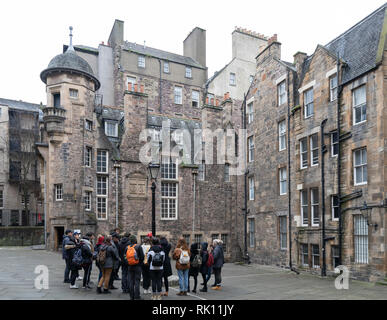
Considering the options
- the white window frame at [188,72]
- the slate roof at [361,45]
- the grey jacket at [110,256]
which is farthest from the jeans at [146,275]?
the white window frame at [188,72]

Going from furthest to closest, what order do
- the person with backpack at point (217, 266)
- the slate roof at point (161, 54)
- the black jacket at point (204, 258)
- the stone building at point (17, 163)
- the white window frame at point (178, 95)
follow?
1. the stone building at point (17, 163)
2. the white window frame at point (178, 95)
3. the slate roof at point (161, 54)
4. the person with backpack at point (217, 266)
5. the black jacket at point (204, 258)

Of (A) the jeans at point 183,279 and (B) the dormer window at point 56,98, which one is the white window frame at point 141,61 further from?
(A) the jeans at point 183,279

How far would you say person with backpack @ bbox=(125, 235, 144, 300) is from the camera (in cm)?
1070

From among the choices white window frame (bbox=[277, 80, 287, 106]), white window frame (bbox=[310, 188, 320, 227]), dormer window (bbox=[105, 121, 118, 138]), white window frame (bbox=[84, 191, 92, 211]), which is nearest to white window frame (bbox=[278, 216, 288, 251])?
white window frame (bbox=[310, 188, 320, 227])

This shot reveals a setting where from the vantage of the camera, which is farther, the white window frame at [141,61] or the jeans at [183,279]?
the white window frame at [141,61]

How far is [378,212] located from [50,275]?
12.9m

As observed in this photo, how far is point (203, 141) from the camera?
3119cm

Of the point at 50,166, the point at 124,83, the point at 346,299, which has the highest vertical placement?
the point at 124,83

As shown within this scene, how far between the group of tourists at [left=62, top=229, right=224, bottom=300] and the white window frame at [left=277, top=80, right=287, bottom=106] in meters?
11.6

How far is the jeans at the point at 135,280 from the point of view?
1085 centimetres

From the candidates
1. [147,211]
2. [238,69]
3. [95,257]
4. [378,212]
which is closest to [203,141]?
[147,211]

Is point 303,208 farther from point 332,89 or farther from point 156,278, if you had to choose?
point 156,278

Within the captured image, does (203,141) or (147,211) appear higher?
(203,141)
